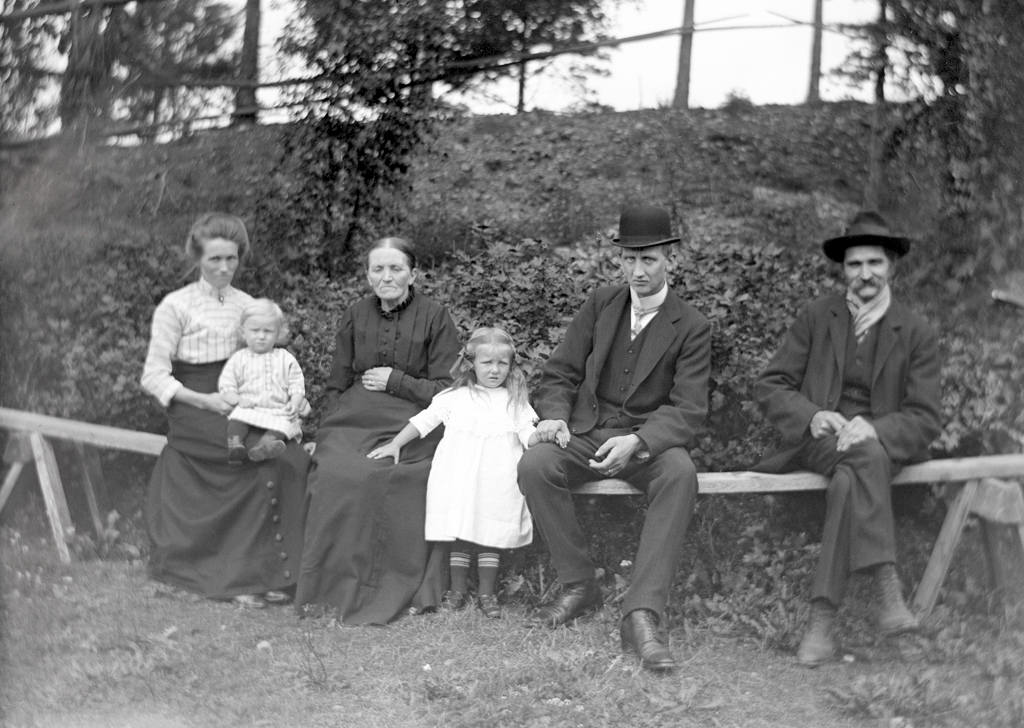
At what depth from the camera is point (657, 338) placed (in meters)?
4.61

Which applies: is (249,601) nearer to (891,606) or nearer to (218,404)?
(218,404)

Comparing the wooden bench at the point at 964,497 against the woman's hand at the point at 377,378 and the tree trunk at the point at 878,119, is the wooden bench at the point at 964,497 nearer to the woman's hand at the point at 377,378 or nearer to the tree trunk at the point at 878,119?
the woman's hand at the point at 377,378

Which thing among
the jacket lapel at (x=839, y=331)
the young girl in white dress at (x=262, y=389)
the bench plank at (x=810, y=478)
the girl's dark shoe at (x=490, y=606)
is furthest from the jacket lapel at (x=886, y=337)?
the young girl in white dress at (x=262, y=389)

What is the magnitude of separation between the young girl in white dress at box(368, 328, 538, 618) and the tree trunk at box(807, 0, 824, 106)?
7.98ft

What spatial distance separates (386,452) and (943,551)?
7.85 feet

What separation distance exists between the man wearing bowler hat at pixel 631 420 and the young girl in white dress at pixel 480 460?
0.51ft

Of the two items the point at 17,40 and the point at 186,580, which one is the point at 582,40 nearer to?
the point at 17,40

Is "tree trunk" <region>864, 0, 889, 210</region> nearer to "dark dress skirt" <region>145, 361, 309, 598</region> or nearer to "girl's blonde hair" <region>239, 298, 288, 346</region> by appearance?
"girl's blonde hair" <region>239, 298, 288, 346</region>

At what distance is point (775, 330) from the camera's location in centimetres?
531

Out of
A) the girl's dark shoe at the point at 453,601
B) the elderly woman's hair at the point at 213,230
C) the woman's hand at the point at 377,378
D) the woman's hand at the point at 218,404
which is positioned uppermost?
the elderly woman's hair at the point at 213,230

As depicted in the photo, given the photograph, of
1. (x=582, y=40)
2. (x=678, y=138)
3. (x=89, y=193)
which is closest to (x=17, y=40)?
(x=89, y=193)

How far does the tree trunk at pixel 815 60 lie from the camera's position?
5.39 meters

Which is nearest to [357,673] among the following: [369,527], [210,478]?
[369,527]

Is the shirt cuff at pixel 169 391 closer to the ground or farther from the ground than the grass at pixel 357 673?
farther from the ground
